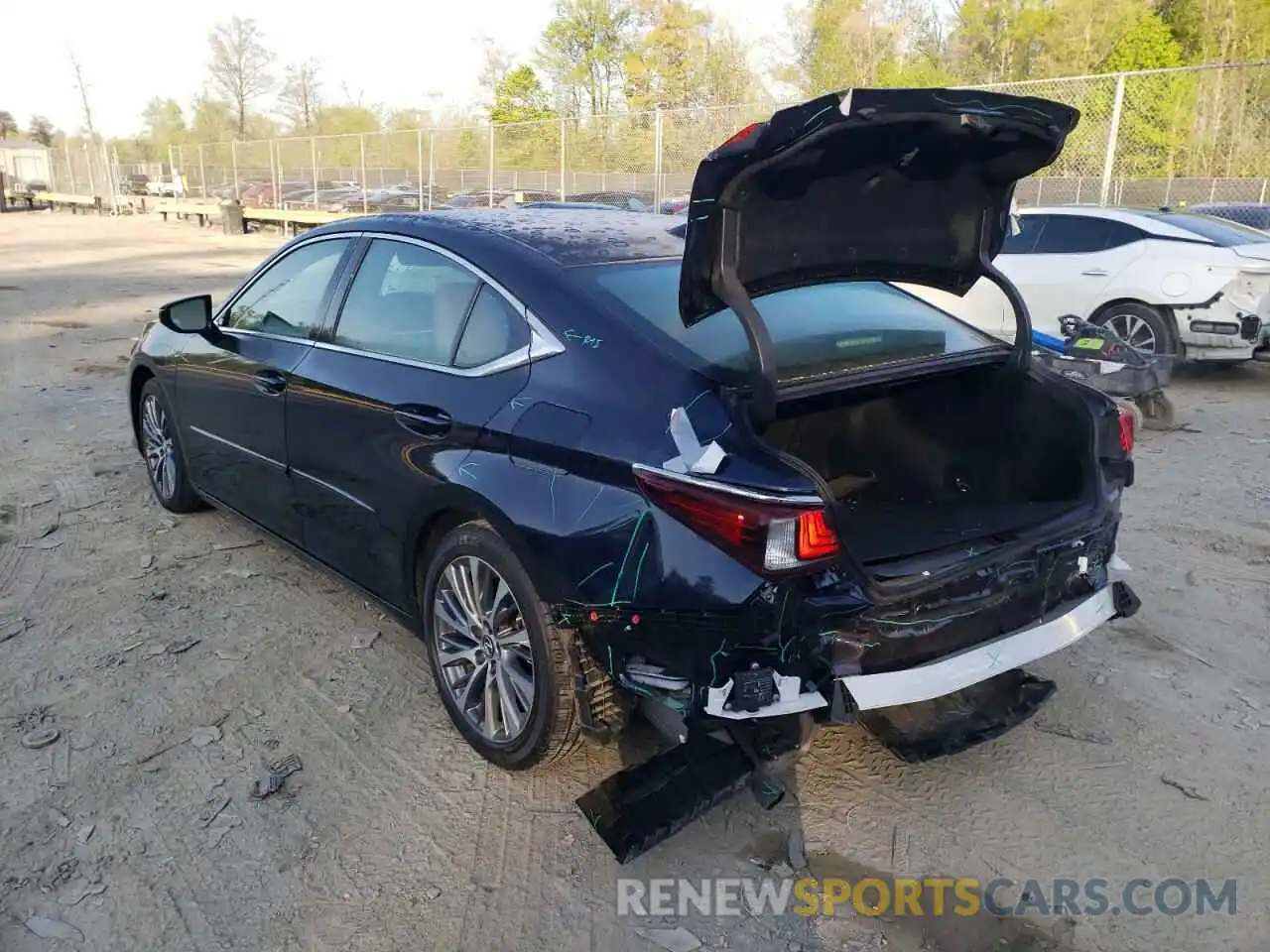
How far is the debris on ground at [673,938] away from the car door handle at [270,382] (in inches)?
98.4

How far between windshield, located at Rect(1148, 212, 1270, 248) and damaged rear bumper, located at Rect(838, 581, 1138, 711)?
6870mm

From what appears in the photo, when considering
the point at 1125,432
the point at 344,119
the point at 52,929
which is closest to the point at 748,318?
the point at 1125,432

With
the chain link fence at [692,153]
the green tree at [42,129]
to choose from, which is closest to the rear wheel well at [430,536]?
the chain link fence at [692,153]

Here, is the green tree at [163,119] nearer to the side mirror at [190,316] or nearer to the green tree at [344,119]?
the green tree at [344,119]

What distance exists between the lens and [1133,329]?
8.72m

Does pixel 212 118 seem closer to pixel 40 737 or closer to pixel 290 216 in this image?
pixel 290 216

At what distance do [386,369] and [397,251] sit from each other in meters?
0.51

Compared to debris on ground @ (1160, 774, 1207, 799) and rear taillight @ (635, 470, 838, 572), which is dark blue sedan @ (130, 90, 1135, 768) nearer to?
rear taillight @ (635, 470, 838, 572)

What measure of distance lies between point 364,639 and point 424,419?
1252mm

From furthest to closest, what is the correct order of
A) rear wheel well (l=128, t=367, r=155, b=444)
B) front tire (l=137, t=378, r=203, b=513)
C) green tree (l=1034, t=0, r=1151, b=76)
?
green tree (l=1034, t=0, r=1151, b=76)
rear wheel well (l=128, t=367, r=155, b=444)
front tire (l=137, t=378, r=203, b=513)

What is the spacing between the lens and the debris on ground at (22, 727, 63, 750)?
3189 millimetres

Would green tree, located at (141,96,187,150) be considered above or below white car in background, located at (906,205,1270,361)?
above

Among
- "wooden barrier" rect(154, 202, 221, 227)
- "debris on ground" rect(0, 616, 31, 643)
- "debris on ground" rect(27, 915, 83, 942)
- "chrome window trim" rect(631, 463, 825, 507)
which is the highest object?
"wooden barrier" rect(154, 202, 221, 227)

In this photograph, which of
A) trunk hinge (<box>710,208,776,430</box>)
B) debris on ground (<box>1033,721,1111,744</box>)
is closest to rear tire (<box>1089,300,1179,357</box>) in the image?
debris on ground (<box>1033,721,1111,744</box>)
